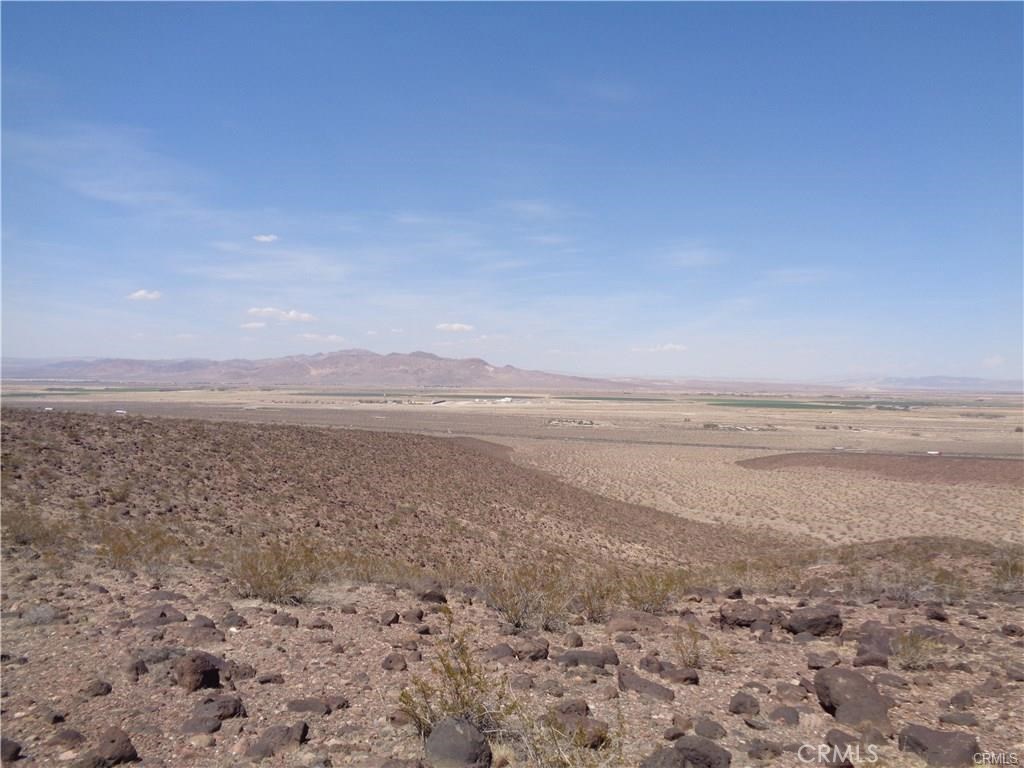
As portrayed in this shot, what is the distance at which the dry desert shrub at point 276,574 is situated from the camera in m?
8.44

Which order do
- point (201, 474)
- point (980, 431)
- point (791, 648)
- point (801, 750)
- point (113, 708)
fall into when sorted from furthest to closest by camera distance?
point (980, 431), point (201, 474), point (791, 648), point (113, 708), point (801, 750)

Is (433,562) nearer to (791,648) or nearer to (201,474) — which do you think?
(201,474)

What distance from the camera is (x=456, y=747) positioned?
4.50m

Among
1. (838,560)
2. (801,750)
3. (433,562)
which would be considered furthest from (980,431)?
(801,750)

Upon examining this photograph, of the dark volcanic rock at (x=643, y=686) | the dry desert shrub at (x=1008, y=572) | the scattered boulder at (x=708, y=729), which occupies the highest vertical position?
the scattered boulder at (x=708, y=729)

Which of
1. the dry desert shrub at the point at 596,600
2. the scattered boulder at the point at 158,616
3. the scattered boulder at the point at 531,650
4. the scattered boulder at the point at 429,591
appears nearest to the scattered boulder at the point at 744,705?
the scattered boulder at the point at 531,650

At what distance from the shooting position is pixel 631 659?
6820 mm

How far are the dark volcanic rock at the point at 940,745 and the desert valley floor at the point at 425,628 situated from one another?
0.02 meters

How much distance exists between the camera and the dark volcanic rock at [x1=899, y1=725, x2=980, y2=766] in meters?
4.48

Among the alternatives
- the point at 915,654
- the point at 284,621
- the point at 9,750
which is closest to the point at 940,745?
the point at 915,654

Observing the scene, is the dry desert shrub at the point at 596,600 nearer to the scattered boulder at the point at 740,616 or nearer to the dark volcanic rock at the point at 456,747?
the scattered boulder at the point at 740,616

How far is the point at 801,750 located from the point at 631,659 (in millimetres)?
2253

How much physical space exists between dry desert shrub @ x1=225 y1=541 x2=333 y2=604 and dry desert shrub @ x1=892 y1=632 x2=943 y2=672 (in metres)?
7.16

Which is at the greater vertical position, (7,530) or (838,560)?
(7,530)
